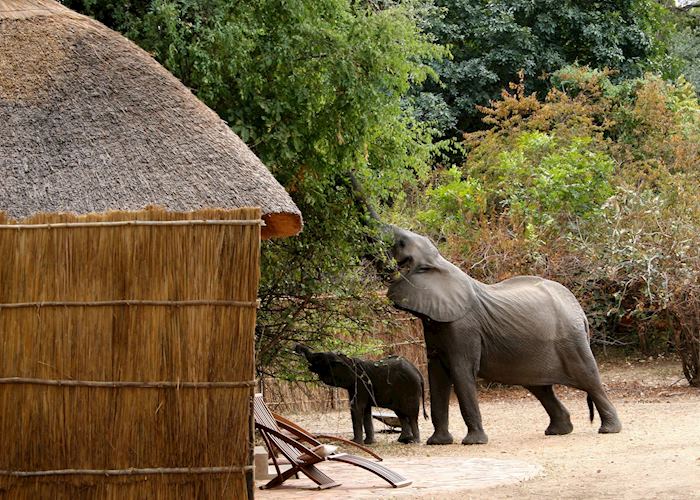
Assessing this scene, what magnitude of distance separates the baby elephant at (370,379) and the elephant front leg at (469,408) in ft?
1.27

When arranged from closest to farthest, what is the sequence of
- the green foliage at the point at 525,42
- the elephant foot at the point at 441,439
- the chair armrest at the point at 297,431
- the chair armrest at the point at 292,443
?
the chair armrest at the point at 292,443 < the chair armrest at the point at 297,431 < the elephant foot at the point at 441,439 < the green foliage at the point at 525,42

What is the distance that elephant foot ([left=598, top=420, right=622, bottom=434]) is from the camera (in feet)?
39.3

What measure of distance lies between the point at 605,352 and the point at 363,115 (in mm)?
9120

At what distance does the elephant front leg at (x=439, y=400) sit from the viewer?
11750 millimetres

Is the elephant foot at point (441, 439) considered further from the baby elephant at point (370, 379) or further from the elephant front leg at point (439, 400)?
the baby elephant at point (370, 379)

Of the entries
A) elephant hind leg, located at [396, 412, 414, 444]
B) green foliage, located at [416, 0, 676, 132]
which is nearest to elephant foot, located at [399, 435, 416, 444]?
elephant hind leg, located at [396, 412, 414, 444]

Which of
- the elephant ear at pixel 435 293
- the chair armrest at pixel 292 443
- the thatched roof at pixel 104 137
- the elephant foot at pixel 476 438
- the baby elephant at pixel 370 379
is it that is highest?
the thatched roof at pixel 104 137

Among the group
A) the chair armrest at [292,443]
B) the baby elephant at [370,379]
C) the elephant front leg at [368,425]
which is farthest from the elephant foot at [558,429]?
the chair armrest at [292,443]

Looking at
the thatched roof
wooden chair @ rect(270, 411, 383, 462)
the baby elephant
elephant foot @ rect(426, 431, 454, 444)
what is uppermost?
the thatched roof

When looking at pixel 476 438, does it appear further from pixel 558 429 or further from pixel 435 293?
pixel 435 293

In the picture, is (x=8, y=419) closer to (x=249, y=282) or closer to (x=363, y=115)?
(x=249, y=282)

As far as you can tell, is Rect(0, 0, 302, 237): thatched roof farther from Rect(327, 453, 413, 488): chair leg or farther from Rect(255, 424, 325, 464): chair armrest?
Rect(327, 453, 413, 488): chair leg

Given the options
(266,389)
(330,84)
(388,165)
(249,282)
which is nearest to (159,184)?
(249,282)

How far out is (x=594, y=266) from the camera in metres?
16.5
